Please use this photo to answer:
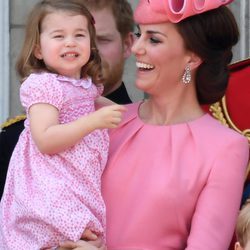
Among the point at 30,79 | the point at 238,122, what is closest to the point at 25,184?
the point at 30,79

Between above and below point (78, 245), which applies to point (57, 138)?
above

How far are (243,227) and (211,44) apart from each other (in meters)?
0.49

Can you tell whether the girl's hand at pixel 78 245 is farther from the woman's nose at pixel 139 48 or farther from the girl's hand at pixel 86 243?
the woman's nose at pixel 139 48

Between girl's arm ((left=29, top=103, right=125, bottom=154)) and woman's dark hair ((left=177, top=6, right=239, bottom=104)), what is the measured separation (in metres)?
0.33

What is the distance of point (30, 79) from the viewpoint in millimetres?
2998

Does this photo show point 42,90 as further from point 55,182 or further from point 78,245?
point 78,245

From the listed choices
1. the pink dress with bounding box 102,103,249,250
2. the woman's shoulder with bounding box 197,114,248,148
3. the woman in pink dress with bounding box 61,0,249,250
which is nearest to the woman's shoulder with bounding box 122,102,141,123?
the woman in pink dress with bounding box 61,0,249,250

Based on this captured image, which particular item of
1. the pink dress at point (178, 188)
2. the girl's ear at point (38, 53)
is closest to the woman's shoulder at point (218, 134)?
the pink dress at point (178, 188)

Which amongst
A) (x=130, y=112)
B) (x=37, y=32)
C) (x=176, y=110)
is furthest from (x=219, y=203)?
(x=37, y=32)

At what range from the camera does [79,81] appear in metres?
3.06

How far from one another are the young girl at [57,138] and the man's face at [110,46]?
1.27 feet

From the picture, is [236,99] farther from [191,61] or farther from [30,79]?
[30,79]

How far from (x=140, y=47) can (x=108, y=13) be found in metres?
0.47

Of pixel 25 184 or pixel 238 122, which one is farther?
pixel 238 122
